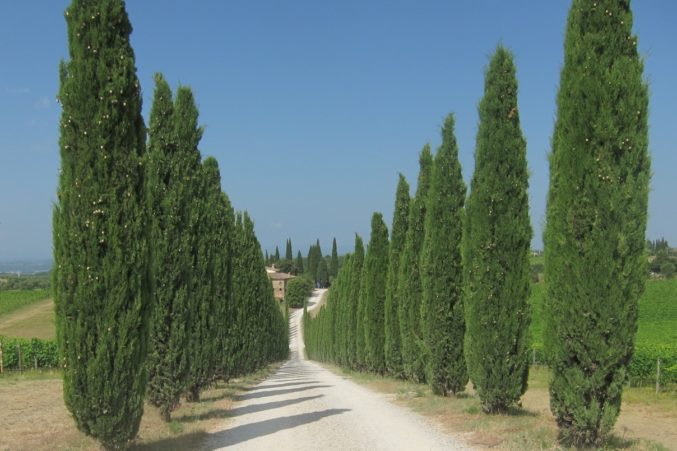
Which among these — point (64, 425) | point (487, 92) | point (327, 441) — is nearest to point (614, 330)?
point (327, 441)

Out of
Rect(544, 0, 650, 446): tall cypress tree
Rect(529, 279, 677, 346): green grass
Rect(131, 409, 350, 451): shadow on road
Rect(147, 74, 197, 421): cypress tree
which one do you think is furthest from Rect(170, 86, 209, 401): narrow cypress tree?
Rect(529, 279, 677, 346): green grass

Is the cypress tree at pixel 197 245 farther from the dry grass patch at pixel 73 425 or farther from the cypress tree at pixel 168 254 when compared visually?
the dry grass patch at pixel 73 425

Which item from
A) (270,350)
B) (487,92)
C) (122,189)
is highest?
(487,92)

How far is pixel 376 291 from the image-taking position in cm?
2466

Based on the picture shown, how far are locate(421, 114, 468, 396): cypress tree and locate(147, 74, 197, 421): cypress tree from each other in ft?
20.3

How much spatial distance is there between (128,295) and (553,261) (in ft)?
19.4

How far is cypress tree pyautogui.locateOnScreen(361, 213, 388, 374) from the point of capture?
24.2m

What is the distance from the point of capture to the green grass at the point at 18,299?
69.4 m

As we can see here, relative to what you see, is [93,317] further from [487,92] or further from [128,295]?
[487,92]

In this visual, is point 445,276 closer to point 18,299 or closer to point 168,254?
point 168,254

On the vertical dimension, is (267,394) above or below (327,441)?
below

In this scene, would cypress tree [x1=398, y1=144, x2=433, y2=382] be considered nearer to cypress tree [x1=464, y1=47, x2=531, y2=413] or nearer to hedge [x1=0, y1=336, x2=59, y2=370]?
cypress tree [x1=464, y1=47, x2=531, y2=413]

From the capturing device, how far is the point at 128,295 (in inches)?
300

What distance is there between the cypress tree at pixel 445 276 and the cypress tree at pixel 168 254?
6.19m
